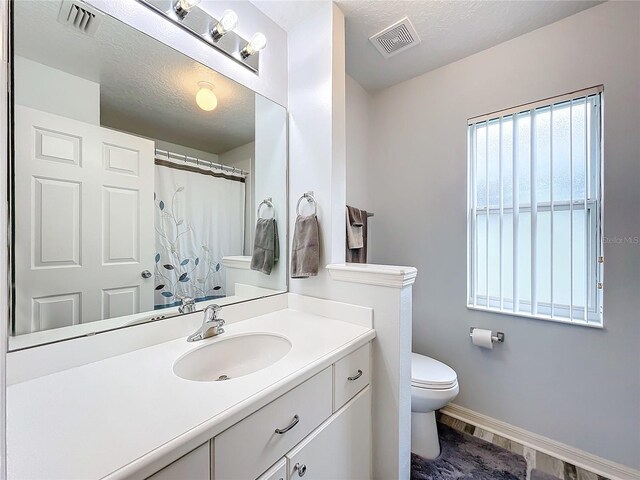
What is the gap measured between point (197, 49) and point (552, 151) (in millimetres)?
1904

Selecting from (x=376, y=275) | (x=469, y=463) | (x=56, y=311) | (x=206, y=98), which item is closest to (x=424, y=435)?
(x=469, y=463)

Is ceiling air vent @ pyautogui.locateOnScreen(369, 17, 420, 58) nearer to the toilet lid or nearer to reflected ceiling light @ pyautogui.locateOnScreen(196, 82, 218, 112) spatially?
reflected ceiling light @ pyautogui.locateOnScreen(196, 82, 218, 112)

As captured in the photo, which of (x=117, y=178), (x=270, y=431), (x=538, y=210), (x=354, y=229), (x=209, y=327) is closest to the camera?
(x=270, y=431)

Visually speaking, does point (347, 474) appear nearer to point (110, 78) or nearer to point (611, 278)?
point (611, 278)

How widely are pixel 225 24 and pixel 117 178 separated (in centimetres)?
82

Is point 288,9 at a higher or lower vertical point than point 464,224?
higher

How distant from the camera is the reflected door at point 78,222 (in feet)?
2.43

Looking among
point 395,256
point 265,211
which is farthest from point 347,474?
point 395,256

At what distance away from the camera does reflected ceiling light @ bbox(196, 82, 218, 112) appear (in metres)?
1.16

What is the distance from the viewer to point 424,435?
1425 millimetres

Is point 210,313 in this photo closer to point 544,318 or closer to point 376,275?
point 376,275

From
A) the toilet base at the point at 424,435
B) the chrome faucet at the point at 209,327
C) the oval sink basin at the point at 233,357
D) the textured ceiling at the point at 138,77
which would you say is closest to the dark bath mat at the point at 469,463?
the toilet base at the point at 424,435

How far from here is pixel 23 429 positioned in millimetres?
520

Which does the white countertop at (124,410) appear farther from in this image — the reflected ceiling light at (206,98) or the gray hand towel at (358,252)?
the reflected ceiling light at (206,98)
